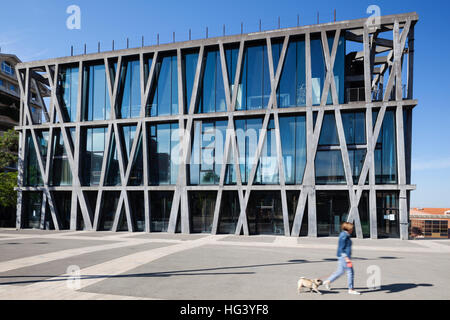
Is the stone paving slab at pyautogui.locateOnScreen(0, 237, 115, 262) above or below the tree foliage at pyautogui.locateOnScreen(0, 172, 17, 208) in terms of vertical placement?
below

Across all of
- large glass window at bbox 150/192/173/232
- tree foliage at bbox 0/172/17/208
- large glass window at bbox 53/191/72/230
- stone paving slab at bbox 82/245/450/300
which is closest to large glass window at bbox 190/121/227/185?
large glass window at bbox 150/192/173/232

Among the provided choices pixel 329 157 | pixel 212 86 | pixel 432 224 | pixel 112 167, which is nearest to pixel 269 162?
pixel 329 157

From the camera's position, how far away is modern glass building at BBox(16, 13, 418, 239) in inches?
895

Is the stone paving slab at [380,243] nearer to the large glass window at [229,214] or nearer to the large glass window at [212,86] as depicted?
the large glass window at [229,214]

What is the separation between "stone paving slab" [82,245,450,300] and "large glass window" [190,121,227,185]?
10207mm

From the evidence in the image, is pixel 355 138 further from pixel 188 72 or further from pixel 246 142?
pixel 188 72

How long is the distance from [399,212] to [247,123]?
488 inches

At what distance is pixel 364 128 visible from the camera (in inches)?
911

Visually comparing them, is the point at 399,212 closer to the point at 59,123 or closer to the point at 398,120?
the point at 398,120

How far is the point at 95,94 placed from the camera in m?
28.5

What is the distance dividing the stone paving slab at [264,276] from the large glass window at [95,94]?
18.0 metres

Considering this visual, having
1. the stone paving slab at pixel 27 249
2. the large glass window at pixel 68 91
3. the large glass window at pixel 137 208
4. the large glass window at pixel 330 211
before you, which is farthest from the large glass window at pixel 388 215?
the large glass window at pixel 68 91

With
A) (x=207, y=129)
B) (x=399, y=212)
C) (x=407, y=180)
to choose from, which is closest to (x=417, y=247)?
(x=399, y=212)

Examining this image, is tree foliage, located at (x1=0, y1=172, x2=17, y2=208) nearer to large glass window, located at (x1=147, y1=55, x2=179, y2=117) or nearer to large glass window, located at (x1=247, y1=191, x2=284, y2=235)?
large glass window, located at (x1=147, y1=55, x2=179, y2=117)
